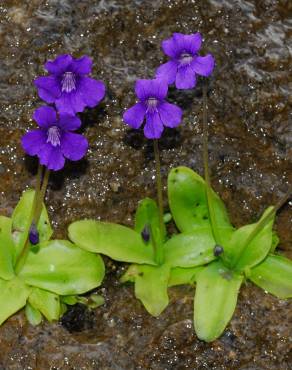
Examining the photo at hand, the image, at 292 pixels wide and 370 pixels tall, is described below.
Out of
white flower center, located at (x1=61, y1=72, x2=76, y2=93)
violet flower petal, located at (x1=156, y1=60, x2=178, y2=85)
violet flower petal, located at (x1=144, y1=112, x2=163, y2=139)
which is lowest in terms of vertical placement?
violet flower petal, located at (x1=144, y1=112, x2=163, y2=139)

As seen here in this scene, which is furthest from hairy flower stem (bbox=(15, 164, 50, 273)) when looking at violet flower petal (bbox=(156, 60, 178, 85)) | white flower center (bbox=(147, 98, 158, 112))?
violet flower petal (bbox=(156, 60, 178, 85))

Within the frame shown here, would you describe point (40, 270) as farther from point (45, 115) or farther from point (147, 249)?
point (45, 115)

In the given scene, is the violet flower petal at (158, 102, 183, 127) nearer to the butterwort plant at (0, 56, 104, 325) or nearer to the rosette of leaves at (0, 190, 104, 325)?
the butterwort plant at (0, 56, 104, 325)

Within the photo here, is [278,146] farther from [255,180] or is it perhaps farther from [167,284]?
[167,284]

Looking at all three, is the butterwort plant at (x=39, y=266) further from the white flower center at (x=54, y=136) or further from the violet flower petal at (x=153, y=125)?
the violet flower petal at (x=153, y=125)

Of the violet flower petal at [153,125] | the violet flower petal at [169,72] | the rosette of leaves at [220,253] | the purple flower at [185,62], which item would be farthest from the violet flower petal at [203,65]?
the rosette of leaves at [220,253]

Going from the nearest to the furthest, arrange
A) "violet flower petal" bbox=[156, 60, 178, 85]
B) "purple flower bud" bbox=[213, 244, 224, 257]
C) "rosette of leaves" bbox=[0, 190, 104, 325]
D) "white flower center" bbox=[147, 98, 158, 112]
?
"white flower center" bbox=[147, 98, 158, 112], "violet flower petal" bbox=[156, 60, 178, 85], "purple flower bud" bbox=[213, 244, 224, 257], "rosette of leaves" bbox=[0, 190, 104, 325]
